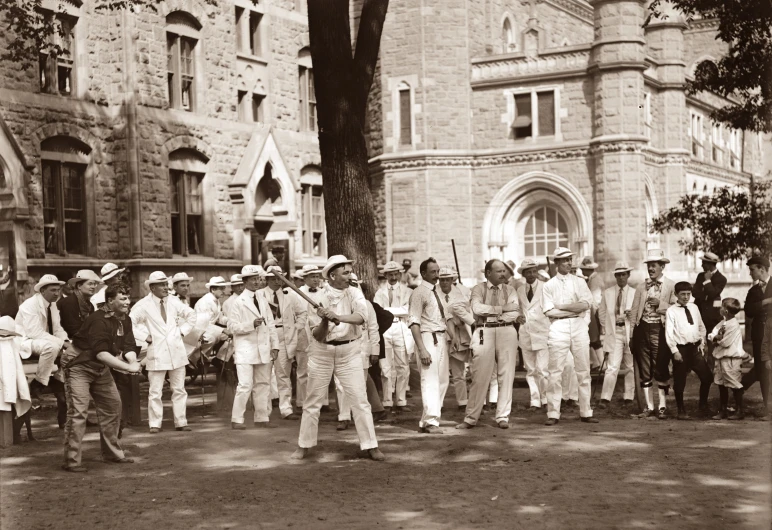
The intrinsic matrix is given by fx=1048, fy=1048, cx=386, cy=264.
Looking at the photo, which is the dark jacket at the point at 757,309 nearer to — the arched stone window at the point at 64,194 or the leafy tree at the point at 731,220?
the leafy tree at the point at 731,220

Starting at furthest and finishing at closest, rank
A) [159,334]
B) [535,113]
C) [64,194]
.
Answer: [535,113] < [64,194] < [159,334]

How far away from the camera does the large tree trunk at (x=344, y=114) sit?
15.3m

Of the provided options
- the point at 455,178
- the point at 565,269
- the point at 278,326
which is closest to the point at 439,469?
the point at 565,269

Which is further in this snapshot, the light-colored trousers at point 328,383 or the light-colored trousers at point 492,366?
the light-colored trousers at point 492,366

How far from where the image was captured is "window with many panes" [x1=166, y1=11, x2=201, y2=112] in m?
25.7

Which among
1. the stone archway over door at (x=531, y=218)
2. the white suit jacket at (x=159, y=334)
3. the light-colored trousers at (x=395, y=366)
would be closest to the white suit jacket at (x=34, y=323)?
the white suit jacket at (x=159, y=334)

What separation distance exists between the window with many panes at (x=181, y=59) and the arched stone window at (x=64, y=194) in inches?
117

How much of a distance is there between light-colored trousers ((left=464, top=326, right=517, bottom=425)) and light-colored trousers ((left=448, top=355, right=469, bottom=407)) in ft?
5.87

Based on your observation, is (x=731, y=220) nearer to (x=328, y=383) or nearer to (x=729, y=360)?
(x=729, y=360)

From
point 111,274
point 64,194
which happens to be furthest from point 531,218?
point 111,274

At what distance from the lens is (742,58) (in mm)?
18000

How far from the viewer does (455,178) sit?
3422 cm

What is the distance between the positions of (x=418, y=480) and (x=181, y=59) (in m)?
18.9

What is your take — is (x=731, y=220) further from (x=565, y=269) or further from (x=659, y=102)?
(x=659, y=102)
